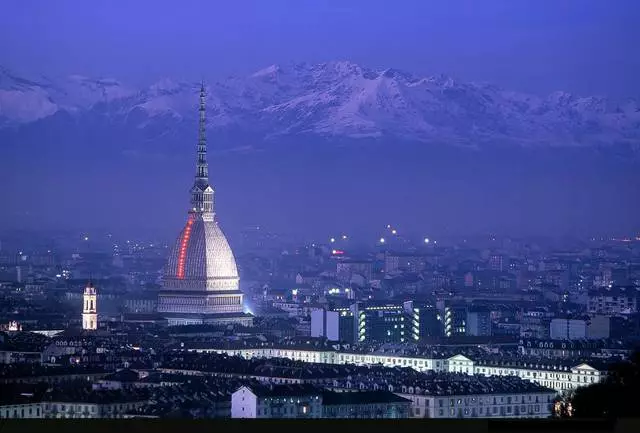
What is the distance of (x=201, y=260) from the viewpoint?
48.3 meters

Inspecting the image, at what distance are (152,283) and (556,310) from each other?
1026 centimetres

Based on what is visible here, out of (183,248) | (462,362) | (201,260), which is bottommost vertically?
(462,362)

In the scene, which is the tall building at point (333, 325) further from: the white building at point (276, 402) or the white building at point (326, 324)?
the white building at point (276, 402)

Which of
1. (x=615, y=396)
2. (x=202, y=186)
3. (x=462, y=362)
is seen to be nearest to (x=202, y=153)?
(x=202, y=186)

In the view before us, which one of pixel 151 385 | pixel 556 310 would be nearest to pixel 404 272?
pixel 556 310

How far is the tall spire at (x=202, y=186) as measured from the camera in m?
44.2

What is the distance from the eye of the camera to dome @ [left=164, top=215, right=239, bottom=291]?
47.8 metres

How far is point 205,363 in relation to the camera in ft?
93.6

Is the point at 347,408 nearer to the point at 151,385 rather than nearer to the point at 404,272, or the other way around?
the point at 151,385

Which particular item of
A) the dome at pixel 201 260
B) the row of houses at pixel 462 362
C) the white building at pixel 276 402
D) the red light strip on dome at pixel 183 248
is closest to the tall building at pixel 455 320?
the dome at pixel 201 260

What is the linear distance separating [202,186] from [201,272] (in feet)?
9.27

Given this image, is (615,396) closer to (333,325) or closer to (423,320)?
(333,325)

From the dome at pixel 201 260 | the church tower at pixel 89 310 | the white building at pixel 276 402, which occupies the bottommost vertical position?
the white building at pixel 276 402

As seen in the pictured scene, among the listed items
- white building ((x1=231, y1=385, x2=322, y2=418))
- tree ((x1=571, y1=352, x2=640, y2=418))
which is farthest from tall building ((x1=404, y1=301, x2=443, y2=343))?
tree ((x1=571, y1=352, x2=640, y2=418))
